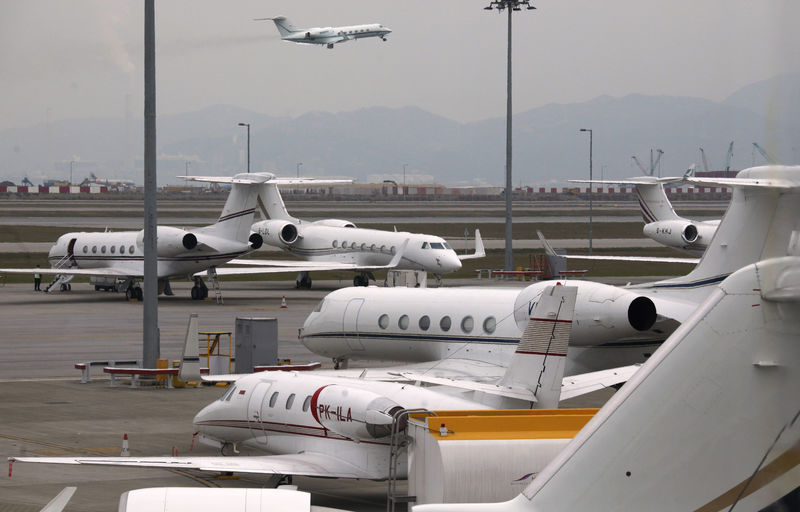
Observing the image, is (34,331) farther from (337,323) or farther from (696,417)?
(696,417)

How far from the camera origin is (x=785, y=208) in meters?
4.91

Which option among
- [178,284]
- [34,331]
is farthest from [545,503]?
[178,284]

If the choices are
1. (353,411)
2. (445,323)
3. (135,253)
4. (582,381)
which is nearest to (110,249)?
(135,253)

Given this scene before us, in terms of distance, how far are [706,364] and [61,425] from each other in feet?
75.5

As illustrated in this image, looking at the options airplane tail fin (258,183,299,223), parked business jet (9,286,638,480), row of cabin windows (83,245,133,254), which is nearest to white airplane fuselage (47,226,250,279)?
row of cabin windows (83,245,133,254)

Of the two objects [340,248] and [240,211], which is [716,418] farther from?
[340,248]

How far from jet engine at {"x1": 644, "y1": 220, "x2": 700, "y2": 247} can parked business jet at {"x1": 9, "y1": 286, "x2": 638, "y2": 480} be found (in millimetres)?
43187

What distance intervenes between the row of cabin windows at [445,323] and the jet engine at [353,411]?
8.43 m

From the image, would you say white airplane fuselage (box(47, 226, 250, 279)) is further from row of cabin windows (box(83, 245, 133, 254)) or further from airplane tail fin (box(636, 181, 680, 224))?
airplane tail fin (box(636, 181, 680, 224))

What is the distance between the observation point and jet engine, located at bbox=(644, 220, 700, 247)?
64562 mm

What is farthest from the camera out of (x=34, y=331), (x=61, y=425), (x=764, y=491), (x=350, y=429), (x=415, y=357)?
(x=34, y=331)

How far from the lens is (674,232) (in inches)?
2579

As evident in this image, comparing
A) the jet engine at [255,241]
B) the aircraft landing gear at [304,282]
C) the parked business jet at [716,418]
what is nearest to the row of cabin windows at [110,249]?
the jet engine at [255,241]

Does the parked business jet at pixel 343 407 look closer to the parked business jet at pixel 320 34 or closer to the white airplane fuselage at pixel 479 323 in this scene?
the white airplane fuselage at pixel 479 323
